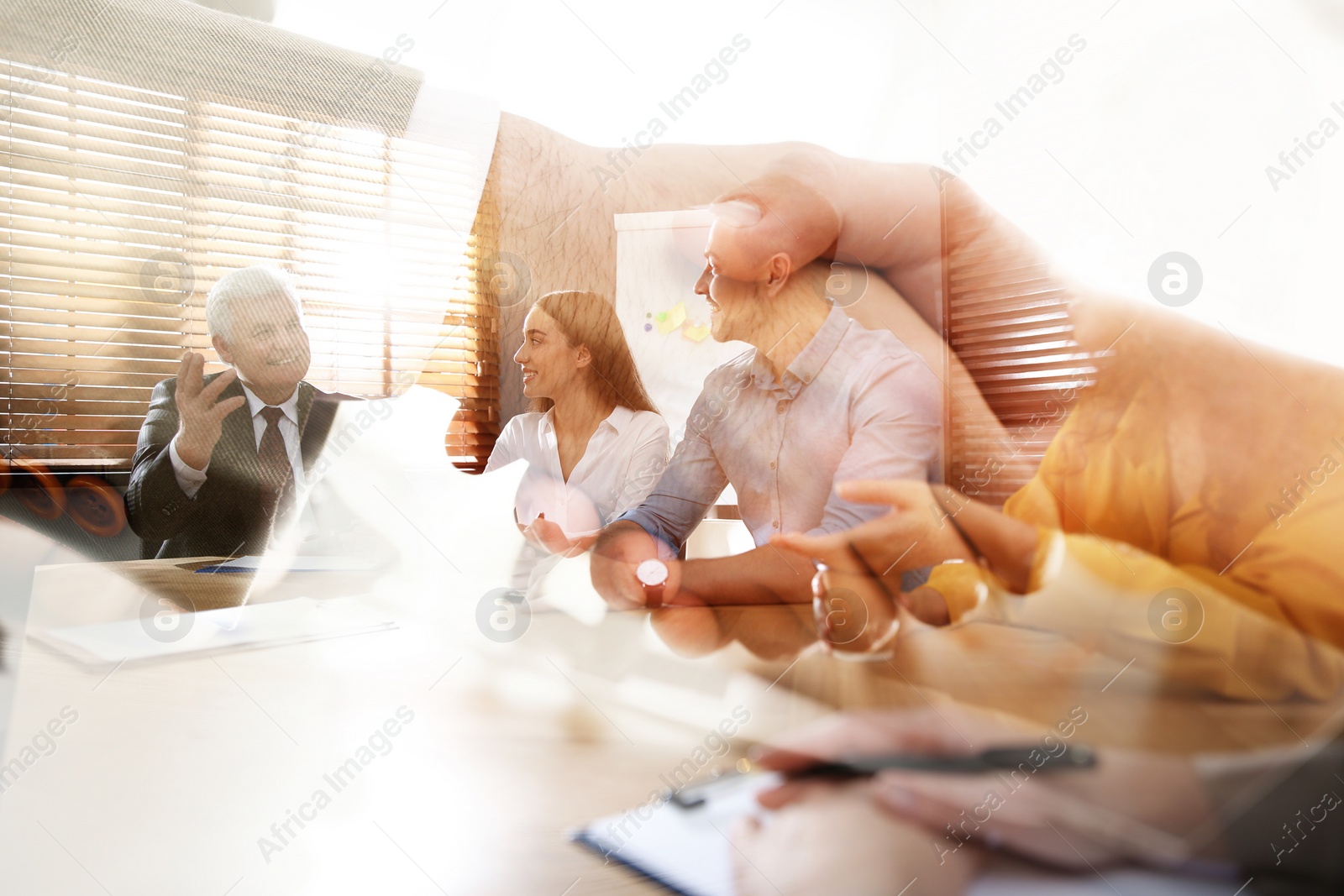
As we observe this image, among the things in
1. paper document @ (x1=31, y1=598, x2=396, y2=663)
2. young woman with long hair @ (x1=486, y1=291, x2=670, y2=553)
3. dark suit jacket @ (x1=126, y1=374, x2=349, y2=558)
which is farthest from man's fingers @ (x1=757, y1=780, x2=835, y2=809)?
dark suit jacket @ (x1=126, y1=374, x2=349, y2=558)

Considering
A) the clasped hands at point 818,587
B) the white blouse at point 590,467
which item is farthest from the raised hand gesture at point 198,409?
the clasped hands at point 818,587

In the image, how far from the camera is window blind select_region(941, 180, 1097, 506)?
0.48 m

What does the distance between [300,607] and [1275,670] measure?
689mm

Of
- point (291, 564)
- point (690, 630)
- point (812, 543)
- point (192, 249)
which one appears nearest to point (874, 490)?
point (812, 543)

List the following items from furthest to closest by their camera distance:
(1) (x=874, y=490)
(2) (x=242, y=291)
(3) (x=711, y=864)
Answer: (2) (x=242, y=291), (1) (x=874, y=490), (3) (x=711, y=864)

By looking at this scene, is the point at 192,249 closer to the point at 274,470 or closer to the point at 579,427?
the point at 274,470

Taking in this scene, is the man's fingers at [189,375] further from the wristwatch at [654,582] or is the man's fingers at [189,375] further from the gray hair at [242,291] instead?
the wristwatch at [654,582]

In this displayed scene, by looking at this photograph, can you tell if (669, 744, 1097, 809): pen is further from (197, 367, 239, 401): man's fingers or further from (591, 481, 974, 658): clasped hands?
(197, 367, 239, 401): man's fingers

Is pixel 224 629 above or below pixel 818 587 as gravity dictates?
below

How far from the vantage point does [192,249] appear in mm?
580

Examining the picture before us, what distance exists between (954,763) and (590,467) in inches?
12.4

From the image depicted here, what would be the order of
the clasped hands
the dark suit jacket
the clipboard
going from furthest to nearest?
the dark suit jacket, the clasped hands, the clipboard

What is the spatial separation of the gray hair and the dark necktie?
0.27 ft

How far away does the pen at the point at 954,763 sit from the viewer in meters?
0.35
